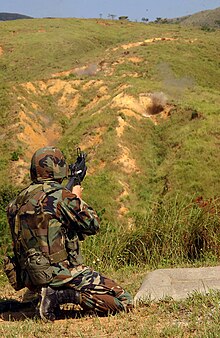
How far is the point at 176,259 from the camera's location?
20.6 ft

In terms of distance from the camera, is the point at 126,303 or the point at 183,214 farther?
the point at 183,214

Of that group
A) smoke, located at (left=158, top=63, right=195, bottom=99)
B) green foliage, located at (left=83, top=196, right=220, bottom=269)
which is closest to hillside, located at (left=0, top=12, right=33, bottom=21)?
smoke, located at (left=158, top=63, right=195, bottom=99)

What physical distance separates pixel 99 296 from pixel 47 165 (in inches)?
45.5

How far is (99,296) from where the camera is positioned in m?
4.31

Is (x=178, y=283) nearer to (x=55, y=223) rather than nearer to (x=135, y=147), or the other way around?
A: (x=55, y=223)

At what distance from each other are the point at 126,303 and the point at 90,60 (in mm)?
29808

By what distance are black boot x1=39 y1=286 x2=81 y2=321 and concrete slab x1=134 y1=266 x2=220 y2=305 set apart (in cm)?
55

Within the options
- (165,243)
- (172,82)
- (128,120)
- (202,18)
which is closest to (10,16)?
(202,18)

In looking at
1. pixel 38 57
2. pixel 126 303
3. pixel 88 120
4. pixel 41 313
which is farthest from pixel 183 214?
pixel 38 57

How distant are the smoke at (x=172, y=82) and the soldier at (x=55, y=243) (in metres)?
21.4

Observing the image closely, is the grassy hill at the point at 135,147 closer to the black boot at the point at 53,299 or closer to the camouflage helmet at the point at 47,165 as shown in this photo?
the black boot at the point at 53,299

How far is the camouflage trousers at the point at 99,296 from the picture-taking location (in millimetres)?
4297

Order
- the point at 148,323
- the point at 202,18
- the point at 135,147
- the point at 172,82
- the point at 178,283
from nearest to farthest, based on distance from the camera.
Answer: the point at 148,323
the point at 178,283
the point at 135,147
the point at 172,82
the point at 202,18

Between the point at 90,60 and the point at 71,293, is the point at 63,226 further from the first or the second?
the point at 90,60
